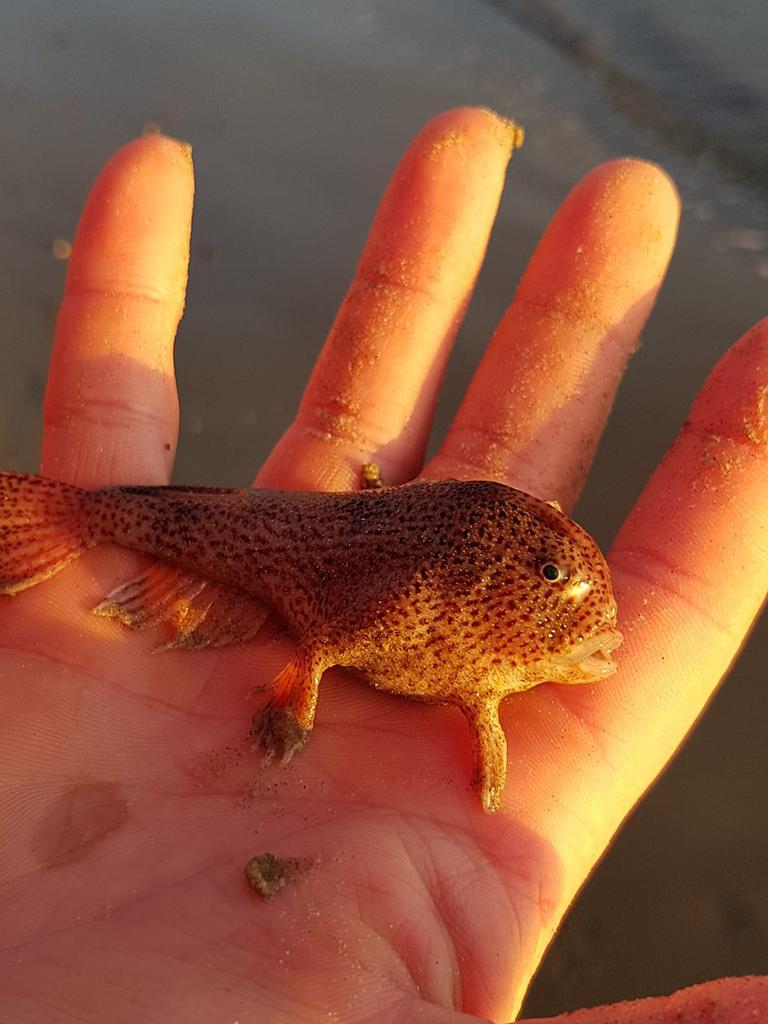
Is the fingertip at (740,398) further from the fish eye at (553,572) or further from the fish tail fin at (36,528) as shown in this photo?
the fish tail fin at (36,528)

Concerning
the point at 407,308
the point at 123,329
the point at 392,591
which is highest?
the point at 407,308

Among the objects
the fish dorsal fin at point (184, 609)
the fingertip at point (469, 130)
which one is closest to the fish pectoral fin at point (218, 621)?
the fish dorsal fin at point (184, 609)

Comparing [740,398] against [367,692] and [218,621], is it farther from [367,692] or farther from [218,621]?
[218,621]

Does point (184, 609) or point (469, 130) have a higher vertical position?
point (469, 130)

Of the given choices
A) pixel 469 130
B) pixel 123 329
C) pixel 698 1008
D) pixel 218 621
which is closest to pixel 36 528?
pixel 218 621

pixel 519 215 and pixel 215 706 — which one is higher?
pixel 519 215

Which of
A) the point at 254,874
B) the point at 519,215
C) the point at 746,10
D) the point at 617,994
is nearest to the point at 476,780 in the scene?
the point at 254,874

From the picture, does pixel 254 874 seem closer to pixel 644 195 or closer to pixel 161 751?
pixel 161 751

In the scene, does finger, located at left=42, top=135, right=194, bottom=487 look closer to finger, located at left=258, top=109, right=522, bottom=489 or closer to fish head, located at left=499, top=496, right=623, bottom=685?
finger, located at left=258, top=109, right=522, bottom=489
